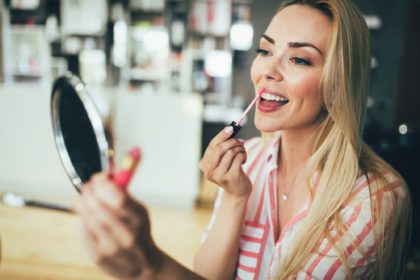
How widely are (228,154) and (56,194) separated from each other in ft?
9.64

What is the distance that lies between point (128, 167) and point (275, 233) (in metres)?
0.71

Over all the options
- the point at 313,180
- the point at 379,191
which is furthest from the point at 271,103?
the point at 379,191

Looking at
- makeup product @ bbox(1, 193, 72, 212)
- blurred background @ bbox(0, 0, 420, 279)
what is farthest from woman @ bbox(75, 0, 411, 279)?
blurred background @ bbox(0, 0, 420, 279)

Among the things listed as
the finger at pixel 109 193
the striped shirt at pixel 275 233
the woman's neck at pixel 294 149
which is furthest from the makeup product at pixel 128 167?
the woman's neck at pixel 294 149

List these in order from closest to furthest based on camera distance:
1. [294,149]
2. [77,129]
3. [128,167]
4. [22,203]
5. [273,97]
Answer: [128,167], [22,203], [77,129], [273,97], [294,149]

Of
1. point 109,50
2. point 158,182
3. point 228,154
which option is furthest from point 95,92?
point 228,154

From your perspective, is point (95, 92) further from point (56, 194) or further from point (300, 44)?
point (300, 44)

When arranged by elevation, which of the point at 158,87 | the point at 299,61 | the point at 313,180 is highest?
the point at 299,61

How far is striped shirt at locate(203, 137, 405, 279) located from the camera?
0.81m

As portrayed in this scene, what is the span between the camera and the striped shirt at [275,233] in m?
0.81

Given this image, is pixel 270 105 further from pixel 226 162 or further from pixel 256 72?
pixel 226 162

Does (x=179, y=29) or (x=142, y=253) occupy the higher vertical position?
(x=179, y=29)

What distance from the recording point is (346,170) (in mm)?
900

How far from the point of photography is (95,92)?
3082 mm
